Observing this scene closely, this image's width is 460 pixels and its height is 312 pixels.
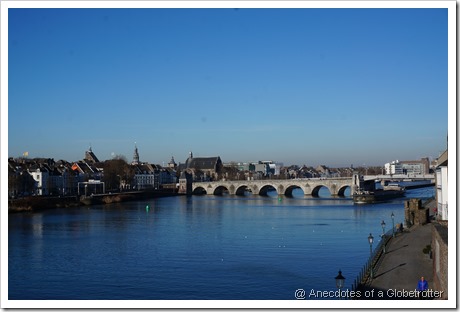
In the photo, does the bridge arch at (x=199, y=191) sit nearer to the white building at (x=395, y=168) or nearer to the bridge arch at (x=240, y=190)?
the bridge arch at (x=240, y=190)

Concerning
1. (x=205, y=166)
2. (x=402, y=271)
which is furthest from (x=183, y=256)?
(x=205, y=166)

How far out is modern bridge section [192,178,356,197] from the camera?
253ft

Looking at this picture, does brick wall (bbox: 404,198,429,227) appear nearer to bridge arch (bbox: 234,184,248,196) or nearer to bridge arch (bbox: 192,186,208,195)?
bridge arch (bbox: 234,184,248,196)

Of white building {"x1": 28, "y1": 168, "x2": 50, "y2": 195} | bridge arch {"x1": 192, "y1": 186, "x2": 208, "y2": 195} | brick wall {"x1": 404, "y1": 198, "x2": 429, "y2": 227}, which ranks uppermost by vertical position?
white building {"x1": 28, "y1": 168, "x2": 50, "y2": 195}

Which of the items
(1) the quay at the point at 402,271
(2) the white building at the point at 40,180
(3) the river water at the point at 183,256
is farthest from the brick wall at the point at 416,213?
(2) the white building at the point at 40,180

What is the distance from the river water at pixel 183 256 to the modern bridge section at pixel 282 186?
3281cm

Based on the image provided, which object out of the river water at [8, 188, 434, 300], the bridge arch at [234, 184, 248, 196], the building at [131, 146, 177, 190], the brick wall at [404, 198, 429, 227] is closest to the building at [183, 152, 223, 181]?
the building at [131, 146, 177, 190]

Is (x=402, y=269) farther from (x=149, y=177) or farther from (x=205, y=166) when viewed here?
(x=205, y=166)

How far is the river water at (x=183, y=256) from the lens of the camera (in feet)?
63.5

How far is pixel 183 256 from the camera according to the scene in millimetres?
25797

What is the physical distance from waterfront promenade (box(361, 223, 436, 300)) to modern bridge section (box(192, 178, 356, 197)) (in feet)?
166

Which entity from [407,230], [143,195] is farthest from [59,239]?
[143,195]

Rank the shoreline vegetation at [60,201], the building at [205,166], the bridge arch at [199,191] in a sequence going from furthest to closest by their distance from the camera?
the building at [205,166] < the bridge arch at [199,191] < the shoreline vegetation at [60,201]

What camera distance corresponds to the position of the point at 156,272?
72.4 ft
